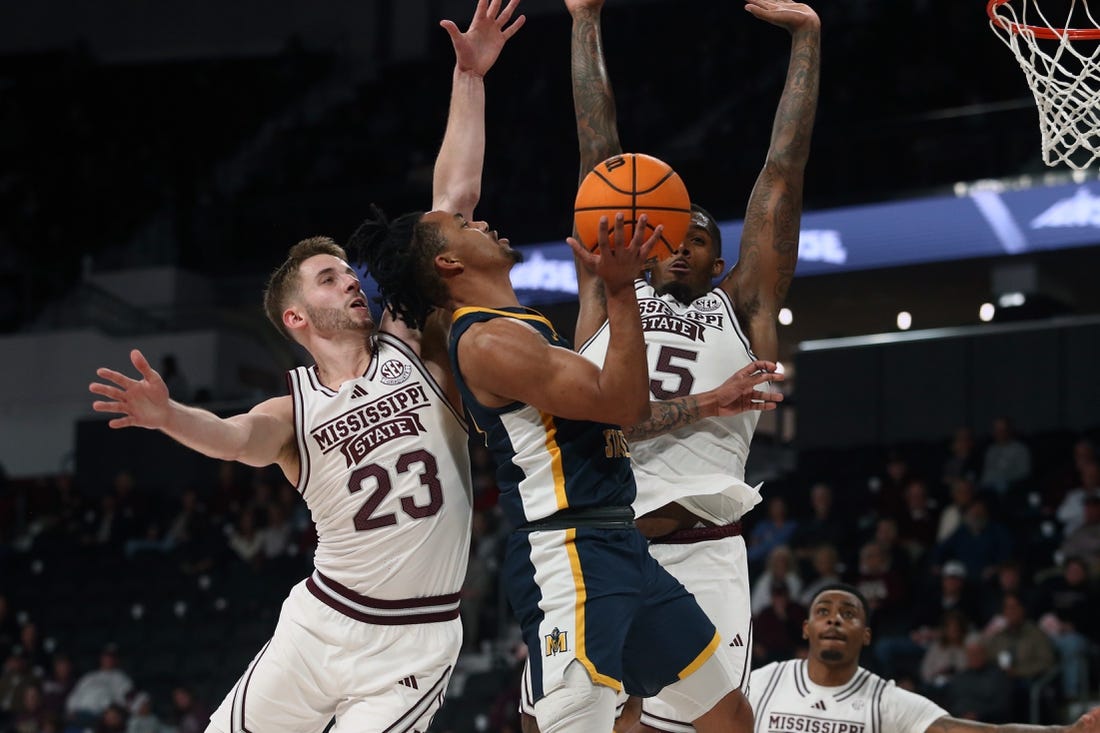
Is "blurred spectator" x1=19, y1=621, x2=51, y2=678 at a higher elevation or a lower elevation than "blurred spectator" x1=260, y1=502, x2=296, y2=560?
lower

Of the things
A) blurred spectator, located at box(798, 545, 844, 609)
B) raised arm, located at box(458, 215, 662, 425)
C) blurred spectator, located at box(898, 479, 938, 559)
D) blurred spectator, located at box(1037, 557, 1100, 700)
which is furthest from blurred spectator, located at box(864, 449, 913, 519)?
raised arm, located at box(458, 215, 662, 425)

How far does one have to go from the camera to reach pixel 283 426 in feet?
16.5

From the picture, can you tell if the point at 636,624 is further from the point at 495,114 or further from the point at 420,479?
the point at 495,114

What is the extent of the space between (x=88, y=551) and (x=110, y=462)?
2540 millimetres

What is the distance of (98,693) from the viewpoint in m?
15.0

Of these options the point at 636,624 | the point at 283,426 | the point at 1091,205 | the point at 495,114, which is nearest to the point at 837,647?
the point at 636,624

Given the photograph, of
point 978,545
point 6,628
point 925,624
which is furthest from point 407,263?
point 6,628

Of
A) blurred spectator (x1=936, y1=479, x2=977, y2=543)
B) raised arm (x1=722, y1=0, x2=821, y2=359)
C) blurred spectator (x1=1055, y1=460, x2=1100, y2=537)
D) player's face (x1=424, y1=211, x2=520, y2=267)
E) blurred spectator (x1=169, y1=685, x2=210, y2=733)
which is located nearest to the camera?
player's face (x1=424, y1=211, x2=520, y2=267)

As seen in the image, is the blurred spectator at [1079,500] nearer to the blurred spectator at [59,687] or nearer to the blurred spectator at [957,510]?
the blurred spectator at [957,510]

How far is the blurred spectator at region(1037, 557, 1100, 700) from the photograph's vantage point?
10414 millimetres

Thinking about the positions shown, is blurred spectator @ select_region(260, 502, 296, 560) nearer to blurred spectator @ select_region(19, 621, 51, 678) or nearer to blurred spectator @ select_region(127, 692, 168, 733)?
blurred spectator @ select_region(127, 692, 168, 733)

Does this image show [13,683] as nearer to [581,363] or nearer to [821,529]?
[821,529]

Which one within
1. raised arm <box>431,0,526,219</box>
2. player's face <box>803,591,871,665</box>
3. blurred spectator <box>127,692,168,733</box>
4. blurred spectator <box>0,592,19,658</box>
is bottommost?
blurred spectator <box>127,692,168,733</box>

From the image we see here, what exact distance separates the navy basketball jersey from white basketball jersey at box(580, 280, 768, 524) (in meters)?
0.83
